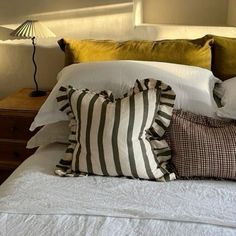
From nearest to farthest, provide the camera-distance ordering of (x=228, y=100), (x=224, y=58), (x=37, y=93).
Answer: (x=228, y=100)
(x=224, y=58)
(x=37, y=93)

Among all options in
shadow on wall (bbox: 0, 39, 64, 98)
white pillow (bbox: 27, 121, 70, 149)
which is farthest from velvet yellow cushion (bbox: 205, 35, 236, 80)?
shadow on wall (bbox: 0, 39, 64, 98)

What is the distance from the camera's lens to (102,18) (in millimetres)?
2252

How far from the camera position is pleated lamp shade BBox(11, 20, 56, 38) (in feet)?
7.06

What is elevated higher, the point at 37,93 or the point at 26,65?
the point at 26,65

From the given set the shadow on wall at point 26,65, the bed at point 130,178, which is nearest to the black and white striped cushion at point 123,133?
the bed at point 130,178

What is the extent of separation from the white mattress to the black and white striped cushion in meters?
0.05

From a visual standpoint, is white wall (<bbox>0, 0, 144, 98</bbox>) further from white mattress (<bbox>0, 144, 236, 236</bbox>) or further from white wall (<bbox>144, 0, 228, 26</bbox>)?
white mattress (<bbox>0, 144, 236, 236</bbox>)

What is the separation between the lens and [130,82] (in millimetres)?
1636

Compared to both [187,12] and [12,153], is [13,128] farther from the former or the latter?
[187,12]

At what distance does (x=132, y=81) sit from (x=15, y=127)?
0.86 metres

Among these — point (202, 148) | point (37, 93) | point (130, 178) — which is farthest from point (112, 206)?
point (37, 93)

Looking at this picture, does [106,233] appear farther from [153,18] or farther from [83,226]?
[153,18]

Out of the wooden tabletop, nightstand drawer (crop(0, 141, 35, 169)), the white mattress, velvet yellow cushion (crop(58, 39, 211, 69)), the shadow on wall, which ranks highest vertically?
velvet yellow cushion (crop(58, 39, 211, 69))

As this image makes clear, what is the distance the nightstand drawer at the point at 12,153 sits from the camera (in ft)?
7.19
